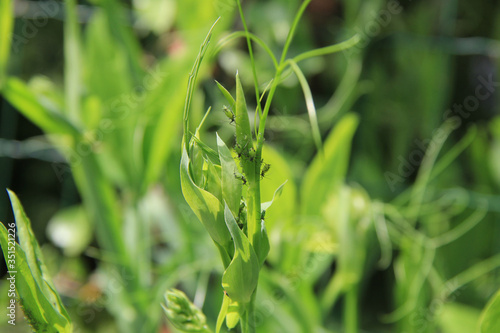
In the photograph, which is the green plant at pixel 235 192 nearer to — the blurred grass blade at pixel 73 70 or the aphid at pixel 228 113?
the aphid at pixel 228 113

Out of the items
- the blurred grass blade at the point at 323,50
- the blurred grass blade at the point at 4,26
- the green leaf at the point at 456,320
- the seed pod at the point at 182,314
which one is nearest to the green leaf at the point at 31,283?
the seed pod at the point at 182,314

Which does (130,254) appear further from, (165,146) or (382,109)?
(382,109)

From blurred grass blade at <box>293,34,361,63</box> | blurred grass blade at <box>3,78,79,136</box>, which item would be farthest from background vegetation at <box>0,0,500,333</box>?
blurred grass blade at <box>293,34,361,63</box>

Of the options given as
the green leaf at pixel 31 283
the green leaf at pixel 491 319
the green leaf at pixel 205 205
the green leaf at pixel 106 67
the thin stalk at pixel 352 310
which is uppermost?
the green leaf at pixel 106 67

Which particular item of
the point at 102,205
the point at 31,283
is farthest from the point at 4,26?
the point at 31,283

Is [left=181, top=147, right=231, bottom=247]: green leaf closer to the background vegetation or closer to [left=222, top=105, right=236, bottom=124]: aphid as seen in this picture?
[left=222, top=105, right=236, bottom=124]: aphid
